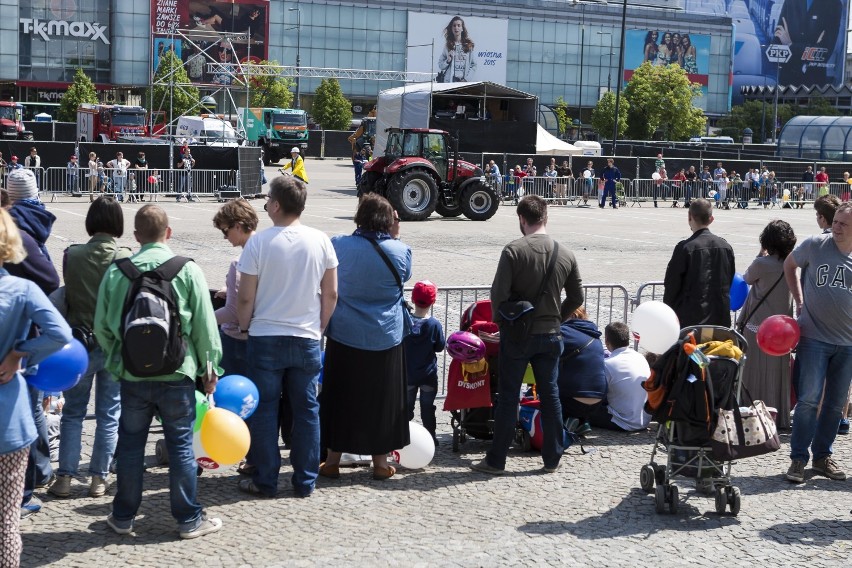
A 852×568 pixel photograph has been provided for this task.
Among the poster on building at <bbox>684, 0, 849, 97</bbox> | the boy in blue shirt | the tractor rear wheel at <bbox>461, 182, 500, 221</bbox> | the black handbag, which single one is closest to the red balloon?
the black handbag

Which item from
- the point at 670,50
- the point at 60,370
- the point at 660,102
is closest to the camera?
the point at 60,370

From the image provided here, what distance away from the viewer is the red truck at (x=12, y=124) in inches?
2233

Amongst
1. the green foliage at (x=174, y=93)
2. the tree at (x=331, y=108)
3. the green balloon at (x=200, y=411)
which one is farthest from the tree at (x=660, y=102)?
the green balloon at (x=200, y=411)

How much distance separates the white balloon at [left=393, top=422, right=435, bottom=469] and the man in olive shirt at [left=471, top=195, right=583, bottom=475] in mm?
390

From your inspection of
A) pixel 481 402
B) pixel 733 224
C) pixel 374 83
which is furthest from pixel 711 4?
pixel 481 402

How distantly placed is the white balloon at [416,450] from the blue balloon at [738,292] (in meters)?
3.02

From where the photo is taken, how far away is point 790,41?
148m

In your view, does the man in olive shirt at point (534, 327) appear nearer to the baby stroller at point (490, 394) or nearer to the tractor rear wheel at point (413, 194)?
the baby stroller at point (490, 394)

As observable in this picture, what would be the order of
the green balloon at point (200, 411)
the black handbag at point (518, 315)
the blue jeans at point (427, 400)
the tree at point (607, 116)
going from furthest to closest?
the tree at point (607, 116)
the blue jeans at point (427, 400)
the black handbag at point (518, 315)
the green balloon at point (200, 411)

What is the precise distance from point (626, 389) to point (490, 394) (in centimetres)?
116

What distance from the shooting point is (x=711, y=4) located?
14912cm

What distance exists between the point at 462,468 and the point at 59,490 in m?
2.50

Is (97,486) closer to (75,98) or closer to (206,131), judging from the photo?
(206,131)

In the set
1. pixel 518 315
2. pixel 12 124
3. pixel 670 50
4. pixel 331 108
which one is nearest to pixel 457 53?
pixel 670 50
